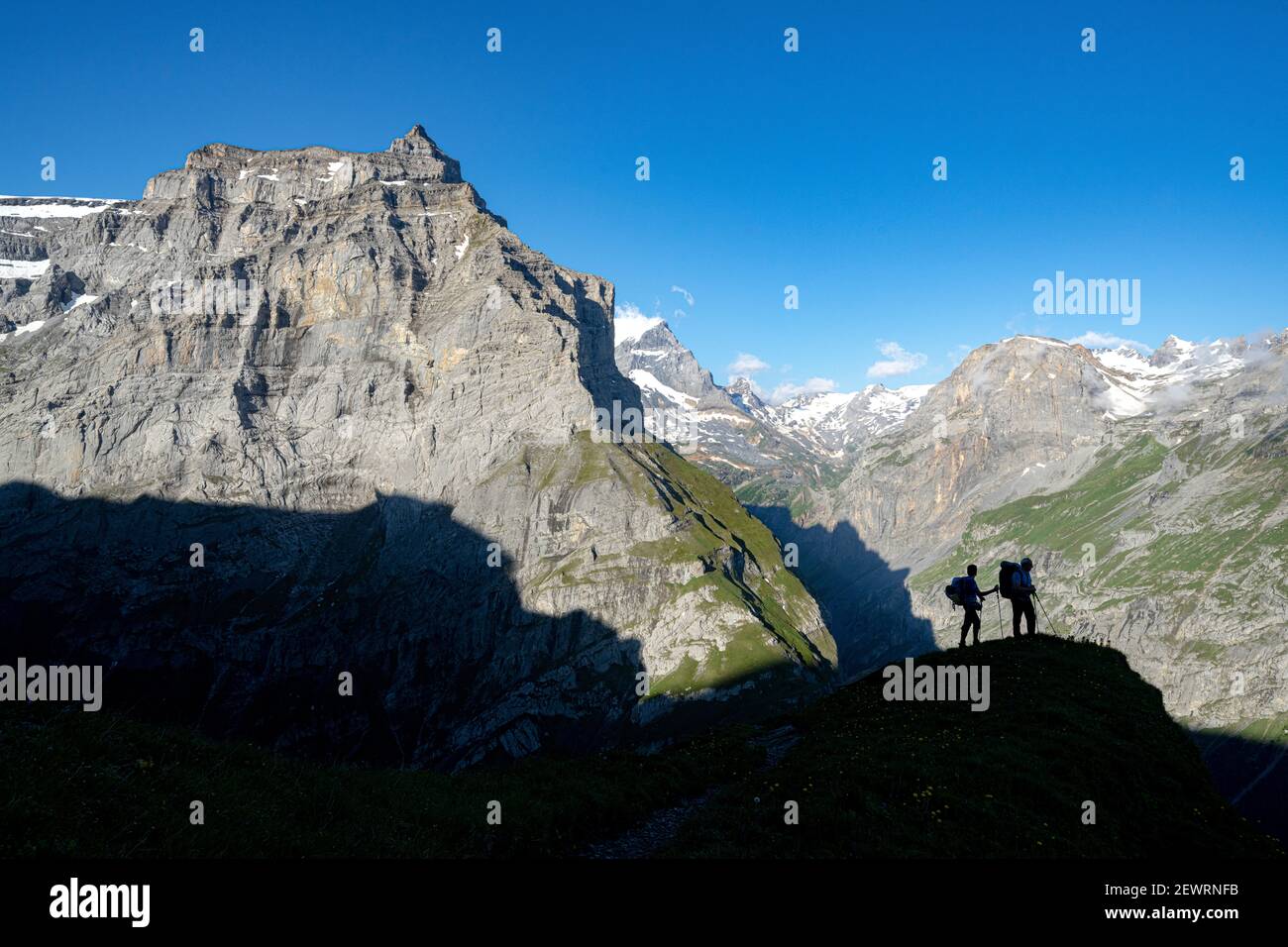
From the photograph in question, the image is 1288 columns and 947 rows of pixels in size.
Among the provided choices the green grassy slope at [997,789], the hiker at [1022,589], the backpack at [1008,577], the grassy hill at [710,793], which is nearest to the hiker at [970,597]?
the backpack at [1008,577]

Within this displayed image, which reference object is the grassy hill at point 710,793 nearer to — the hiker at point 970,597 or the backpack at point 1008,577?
the hiker at point 970,597

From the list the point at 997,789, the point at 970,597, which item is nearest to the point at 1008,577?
the point at 970,597

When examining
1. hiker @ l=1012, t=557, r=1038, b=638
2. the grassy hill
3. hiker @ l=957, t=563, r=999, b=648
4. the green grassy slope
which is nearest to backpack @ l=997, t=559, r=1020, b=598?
hiker @ l=1012, t=557, r=1038, b=638

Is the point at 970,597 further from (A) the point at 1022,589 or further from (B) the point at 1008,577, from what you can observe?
(A) the point at 1022,589
